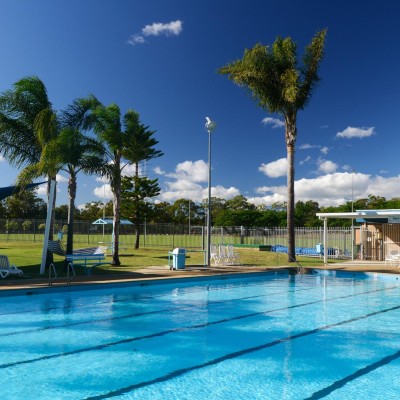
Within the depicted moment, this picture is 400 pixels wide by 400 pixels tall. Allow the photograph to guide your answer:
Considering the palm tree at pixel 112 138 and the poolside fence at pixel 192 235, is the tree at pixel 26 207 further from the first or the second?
the palm tree at pixel 112 138

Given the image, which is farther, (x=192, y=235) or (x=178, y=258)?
(x=192, y=235)

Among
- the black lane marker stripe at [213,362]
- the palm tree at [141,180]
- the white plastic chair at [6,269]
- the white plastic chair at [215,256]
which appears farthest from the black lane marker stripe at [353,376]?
the palm tree at [141,180]

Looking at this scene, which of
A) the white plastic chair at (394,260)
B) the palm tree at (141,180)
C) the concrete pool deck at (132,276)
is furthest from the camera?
the palm tree at (141,180)

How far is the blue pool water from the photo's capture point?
16.4 ft

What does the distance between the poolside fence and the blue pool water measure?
15.3 metres

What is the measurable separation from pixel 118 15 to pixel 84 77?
4.05 meters

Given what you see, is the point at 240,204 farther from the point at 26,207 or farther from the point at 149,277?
the point at 149,277

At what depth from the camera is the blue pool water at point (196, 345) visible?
5.00 metres

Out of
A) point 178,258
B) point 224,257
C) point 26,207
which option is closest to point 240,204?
point 26,207

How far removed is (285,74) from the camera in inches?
828

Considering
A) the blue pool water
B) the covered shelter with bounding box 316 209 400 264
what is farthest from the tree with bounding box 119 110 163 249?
the blue pool water

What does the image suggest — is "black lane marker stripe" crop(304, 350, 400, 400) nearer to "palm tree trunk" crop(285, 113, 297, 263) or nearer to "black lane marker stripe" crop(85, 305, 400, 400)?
"black lane marker stripe" crop(85, 305, 400, 400)

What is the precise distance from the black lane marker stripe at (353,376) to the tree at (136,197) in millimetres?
26895

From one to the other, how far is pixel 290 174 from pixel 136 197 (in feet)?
47.7
